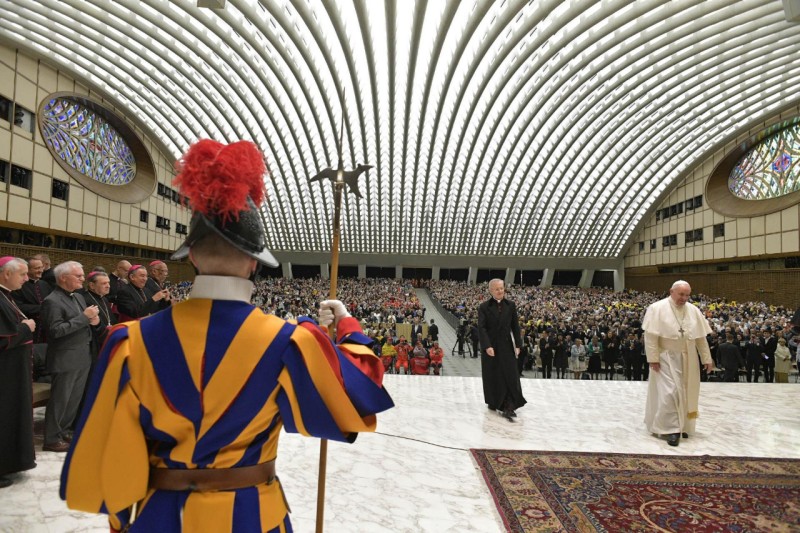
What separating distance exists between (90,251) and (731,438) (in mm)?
29214

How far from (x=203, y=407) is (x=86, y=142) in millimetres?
29203

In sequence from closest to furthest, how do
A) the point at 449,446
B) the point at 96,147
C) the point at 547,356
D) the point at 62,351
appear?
the point at 62,351
the point at 449,446
the point at 547,356
the point at 96,147

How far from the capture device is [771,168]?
88.5 ft

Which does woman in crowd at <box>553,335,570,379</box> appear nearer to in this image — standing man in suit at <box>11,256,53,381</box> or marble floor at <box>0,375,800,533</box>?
marble floor at <box>0,375,800,533</box>

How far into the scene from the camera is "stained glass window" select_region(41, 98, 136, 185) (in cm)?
2233

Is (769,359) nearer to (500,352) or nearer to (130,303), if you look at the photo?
(500,352)

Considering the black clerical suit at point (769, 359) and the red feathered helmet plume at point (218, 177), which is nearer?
the red feathered helmet plume at point (218, 177)

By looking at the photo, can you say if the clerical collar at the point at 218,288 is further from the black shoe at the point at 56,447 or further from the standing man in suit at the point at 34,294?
the standing man in suit at the point at 34,294

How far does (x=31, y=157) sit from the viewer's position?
2048 centimetres

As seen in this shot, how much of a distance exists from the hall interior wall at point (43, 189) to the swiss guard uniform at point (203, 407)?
68.3ft

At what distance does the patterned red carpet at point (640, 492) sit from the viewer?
10.4ft

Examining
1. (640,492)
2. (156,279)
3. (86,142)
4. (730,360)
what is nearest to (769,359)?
(730,360)

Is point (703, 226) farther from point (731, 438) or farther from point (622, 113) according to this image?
point (731, 438)

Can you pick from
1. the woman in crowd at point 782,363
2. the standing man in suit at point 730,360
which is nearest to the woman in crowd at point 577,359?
the standing man in suit at point 730,360
